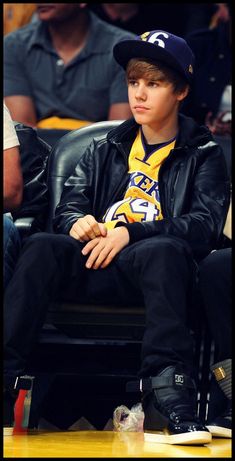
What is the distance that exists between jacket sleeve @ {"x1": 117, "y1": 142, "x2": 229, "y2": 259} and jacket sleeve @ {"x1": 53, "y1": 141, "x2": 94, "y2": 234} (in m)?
0.17

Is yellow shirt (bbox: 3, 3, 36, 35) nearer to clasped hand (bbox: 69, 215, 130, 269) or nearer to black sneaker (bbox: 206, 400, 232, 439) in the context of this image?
clasped hand (bbox: 69, 215, 130, 269)

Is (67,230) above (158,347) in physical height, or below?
above

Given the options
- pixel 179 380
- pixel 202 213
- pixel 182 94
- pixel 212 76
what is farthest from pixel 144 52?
pixel 212 76

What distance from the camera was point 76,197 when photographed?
3.44m

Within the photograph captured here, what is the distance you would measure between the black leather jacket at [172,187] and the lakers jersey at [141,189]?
0.02m

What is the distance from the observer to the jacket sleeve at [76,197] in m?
3.36

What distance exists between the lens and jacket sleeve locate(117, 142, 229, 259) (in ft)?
10.6

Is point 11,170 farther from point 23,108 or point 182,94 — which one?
point 23,108

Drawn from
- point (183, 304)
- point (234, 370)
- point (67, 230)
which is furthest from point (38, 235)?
point (234, 370)

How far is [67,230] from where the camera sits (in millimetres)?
3312

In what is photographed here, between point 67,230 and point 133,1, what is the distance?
7.43 feet

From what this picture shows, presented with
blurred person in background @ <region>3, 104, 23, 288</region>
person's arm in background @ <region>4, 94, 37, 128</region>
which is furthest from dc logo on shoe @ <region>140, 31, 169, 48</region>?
person's arm in background @ <region>4, 94, 37, 128</region>

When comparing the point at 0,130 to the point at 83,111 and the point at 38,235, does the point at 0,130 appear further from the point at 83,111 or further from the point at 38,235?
the point at 83,111

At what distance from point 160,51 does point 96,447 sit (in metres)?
1.25
